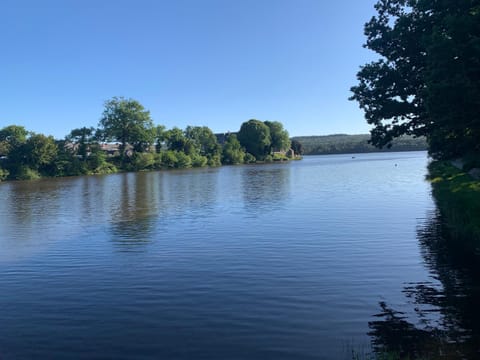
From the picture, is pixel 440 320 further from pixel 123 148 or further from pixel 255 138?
pixel 255 138

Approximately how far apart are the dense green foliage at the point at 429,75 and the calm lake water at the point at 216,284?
5.75m

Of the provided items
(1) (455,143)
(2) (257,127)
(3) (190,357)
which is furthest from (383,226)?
(2) (257,127)

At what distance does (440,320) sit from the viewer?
11336 mm

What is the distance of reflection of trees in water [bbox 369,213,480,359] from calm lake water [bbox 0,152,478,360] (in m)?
0.10

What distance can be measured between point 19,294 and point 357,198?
31.6 metres

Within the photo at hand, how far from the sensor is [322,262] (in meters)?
17.8

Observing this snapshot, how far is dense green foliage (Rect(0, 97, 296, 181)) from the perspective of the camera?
105062 millimetres

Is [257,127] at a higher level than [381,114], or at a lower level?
higher

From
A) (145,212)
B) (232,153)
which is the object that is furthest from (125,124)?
(145,212)

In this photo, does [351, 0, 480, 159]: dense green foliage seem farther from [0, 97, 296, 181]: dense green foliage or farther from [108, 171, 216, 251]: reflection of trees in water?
[0, 97, 296, 181]: dense green foliage

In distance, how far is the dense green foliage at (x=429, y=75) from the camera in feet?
62.0

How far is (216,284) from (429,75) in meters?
14.8

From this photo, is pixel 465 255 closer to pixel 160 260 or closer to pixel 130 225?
pixel 160 260

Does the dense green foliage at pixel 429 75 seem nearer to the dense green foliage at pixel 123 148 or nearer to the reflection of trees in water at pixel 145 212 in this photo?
the reflection of trees in water at pixel 145 212
